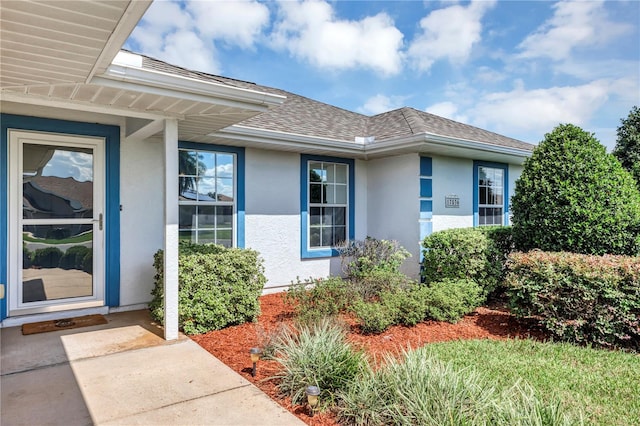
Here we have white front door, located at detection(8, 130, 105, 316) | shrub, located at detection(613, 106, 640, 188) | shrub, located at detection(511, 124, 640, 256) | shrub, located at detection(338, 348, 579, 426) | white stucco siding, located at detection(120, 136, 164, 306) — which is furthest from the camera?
shrub, located at detection(613, 106, 640, 188)

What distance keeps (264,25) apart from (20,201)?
7.87 metres

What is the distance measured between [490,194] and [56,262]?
9219 mm

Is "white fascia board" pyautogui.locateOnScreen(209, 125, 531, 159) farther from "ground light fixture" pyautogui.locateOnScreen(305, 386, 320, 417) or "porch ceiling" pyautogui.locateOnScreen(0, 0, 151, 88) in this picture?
"ground light fixture" pyautogui.locateOnScreen(305, 386, 320, 417)

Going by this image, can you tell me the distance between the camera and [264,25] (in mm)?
10664

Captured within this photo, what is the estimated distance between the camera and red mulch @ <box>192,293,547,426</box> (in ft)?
13.0

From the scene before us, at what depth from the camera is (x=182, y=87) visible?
4.11 metres

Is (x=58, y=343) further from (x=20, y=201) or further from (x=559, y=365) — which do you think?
(x=559, y=365)

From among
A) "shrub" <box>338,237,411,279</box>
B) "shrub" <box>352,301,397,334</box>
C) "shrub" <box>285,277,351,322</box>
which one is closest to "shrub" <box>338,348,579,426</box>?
"shrub" <box>352,301,397,334</box>

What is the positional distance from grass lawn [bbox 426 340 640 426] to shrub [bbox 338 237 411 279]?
9.03 feet

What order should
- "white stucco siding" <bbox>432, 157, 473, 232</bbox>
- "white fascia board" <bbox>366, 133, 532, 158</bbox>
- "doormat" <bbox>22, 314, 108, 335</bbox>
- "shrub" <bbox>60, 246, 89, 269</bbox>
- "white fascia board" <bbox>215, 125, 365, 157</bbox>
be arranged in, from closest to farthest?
"doormat" <bbox>22, 314, 108, 335</bbox> → "shrub" <bbox>60, 246, 89, 269</bbox> → "white fascia board" <bbox>215, 125, 365, 157</bbox> → "white fascia board" <bbox>366, 133, 532, 158</bbox> → "white stucco siding" <bbox>432, 157, 473, 232</bbox>

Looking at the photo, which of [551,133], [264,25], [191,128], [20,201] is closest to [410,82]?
[264,25]

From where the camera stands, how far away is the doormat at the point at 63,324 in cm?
496

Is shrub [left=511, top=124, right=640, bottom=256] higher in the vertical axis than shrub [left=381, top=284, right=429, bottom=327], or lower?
higher

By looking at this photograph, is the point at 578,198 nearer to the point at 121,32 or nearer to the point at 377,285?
the point at 377,285
